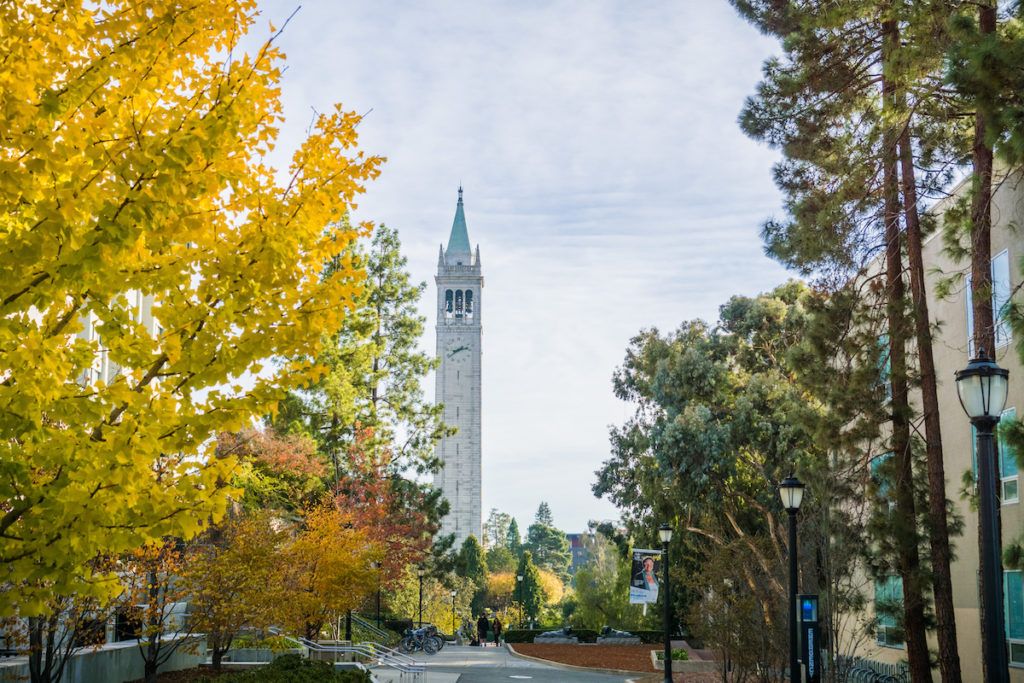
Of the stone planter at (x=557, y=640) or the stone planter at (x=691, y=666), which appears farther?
the stone planter at (x=557, y=640)

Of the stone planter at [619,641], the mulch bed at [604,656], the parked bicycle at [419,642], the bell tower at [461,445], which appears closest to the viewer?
the mulch bed at [604,656]

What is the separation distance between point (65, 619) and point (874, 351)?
13.1 metres

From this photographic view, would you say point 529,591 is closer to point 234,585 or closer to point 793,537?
point 234,585

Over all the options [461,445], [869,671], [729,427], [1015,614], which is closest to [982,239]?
[1015,614]

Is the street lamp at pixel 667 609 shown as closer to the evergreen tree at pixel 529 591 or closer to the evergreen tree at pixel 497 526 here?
the evergreen tree at pixel 529 591

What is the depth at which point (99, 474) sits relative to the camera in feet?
18.9

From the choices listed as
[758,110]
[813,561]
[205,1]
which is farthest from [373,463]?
[205,1]

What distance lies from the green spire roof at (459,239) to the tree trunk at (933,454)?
289 feet

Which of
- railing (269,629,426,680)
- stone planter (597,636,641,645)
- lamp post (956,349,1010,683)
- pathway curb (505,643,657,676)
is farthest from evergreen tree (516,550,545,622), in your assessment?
lamp post (956,349,1010,683)

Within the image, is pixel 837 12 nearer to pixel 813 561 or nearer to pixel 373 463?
pixel 813 561

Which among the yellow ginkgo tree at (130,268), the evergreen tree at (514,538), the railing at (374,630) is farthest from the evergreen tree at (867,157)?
the evergreen tree at (514,538)

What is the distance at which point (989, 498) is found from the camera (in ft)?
26.4

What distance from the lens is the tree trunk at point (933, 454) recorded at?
15773 mm

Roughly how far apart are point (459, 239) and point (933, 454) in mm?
92111
